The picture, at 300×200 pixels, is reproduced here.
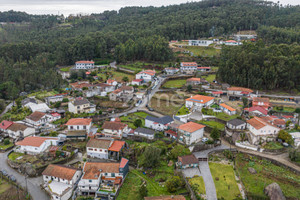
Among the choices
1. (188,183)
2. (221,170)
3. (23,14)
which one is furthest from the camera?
(23,14)

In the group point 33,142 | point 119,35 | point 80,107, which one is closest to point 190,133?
point 80,107

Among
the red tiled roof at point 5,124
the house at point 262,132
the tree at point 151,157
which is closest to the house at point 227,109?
the house at point 262,132

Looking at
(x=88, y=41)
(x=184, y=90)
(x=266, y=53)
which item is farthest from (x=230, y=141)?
(x=88, y=41)

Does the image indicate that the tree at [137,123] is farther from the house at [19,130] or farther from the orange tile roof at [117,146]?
the house at [19,130]

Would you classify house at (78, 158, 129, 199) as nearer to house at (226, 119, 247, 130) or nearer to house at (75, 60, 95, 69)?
house at (226, 119, 247, 130)

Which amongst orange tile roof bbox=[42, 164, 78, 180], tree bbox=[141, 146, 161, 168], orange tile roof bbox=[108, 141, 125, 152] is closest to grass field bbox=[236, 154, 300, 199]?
tree bbox=[141, 146, 161, 168]

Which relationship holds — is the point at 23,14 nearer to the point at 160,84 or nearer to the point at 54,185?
the point at 160,84
